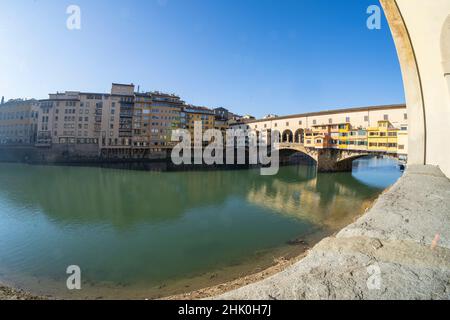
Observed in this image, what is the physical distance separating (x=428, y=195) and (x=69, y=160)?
5208 cm

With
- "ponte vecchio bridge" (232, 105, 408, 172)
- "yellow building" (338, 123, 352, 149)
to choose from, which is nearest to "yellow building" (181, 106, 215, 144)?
"ponte vecchio bridge" (232, 105, 408, 172)

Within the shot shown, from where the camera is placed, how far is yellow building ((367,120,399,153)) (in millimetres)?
26375

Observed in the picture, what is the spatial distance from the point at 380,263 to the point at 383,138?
32.1m

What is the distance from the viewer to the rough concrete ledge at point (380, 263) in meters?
→ 1.68

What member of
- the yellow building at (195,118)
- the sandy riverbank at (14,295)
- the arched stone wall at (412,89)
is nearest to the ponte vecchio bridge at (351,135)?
the yellow building at (195,118)

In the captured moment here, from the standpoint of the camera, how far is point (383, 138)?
27438 millimetres

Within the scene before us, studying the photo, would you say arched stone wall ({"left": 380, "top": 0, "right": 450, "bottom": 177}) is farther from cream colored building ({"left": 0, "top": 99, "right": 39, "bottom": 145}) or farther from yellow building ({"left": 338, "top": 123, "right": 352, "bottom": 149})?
cream colored building ({"left": 0, "top": 99, "right": 39, "bottom": 145})

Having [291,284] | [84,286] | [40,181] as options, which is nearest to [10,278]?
[84,286]

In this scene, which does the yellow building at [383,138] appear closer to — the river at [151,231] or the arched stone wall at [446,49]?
the river at [151,231]

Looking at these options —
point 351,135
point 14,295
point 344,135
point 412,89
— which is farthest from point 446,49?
point 344,135

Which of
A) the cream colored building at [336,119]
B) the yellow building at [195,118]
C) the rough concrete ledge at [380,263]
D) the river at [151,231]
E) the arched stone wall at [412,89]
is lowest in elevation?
the river at [151,231]

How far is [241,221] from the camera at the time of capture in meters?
14.2

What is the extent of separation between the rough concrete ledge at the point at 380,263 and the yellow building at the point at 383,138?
29.6m

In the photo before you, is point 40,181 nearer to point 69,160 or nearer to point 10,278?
point 69,160
